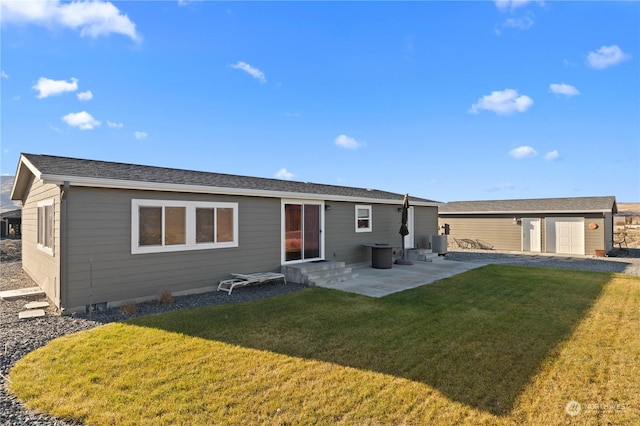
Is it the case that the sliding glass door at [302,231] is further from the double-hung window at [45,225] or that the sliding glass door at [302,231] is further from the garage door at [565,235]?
the garage door at [565,235]

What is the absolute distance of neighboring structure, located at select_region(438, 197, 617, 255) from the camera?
17375 millimetres

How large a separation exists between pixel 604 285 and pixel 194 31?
46.8ft

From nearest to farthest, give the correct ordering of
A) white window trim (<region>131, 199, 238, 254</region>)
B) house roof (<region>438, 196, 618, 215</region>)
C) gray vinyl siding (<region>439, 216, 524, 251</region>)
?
white window trim (<region>131, 199, 238, 254</region>) < house roof (<region>438, 196, 618, 215</region>) < gray vinyl siding (<region>439, 216, 524, 251</region>)

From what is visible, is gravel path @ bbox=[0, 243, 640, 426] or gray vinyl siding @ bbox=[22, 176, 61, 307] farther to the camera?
gray vinyl siding @ bbox=[22, 176, 61, 307]

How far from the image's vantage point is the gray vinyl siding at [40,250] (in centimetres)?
629

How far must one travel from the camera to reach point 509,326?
5.47 m

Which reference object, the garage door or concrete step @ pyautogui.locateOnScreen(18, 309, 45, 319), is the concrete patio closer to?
concrete step @ pyautogui.locateOnScreen(18, 309, 45, 319)

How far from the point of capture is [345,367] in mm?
3852

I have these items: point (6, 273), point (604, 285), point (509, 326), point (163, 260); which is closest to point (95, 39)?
point (163, 260)

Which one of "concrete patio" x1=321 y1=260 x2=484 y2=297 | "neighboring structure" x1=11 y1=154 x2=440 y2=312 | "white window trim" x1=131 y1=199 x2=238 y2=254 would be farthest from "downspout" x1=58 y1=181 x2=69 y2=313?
"concrete patio" x1=321 y1=260 x2=484 y2=297

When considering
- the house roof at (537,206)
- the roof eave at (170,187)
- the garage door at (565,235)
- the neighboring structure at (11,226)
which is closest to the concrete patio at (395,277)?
the roof eave at (170,187)

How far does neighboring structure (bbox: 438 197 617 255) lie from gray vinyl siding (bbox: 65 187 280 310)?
17.4 m

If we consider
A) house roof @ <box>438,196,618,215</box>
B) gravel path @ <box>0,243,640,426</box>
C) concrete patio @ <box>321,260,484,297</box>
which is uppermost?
house roof @ <box>438,196,618,215</box>

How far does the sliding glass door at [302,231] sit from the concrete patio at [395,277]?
1.67m
